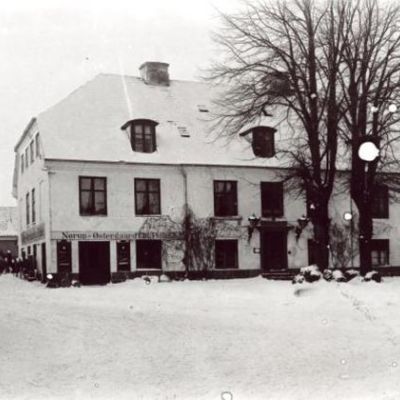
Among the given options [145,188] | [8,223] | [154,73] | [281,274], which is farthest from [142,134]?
[8,223]

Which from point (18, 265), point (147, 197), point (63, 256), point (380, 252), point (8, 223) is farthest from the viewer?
point (8, 223)

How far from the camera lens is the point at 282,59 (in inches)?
989

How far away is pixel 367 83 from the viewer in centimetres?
2503

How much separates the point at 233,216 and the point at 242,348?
815 inches

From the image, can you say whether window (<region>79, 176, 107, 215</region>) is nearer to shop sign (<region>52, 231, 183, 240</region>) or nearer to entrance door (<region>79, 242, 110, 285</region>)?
shop sign (<region>52, 231, 183, 240</region>)

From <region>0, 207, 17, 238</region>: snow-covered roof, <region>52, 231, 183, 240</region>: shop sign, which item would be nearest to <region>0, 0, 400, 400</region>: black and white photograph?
<region>52, 231, 183, 240</region>: shop sign

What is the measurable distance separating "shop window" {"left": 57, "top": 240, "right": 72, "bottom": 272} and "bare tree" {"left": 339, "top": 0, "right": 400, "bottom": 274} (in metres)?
11.9

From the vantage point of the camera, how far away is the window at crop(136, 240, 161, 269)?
3059 centimetres

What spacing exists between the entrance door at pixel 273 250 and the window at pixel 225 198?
1.95m

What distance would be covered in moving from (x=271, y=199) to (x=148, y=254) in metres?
6.62

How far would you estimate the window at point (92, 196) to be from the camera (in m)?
29.9

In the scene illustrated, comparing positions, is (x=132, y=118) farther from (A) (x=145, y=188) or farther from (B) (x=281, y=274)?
(B) (x=281, y=274)

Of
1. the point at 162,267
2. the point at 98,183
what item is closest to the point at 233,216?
the point at 162,267

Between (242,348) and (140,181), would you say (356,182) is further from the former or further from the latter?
(242,348)
